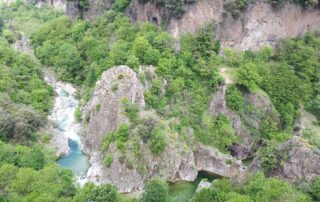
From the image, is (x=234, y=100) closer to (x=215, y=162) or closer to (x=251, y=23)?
(x=215, y=162)

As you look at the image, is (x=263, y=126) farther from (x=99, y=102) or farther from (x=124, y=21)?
(x=124, y=21)

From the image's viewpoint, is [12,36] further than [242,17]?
Yes

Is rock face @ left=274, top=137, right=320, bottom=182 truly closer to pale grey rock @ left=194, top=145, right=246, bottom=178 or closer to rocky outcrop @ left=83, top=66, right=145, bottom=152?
pale grey rock @ left=194, top=145, right=246, bottom=178

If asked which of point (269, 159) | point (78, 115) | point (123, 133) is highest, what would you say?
point (269, 159)

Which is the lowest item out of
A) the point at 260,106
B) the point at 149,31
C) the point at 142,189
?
the point at 142,189

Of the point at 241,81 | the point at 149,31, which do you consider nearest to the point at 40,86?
the point at 149,31

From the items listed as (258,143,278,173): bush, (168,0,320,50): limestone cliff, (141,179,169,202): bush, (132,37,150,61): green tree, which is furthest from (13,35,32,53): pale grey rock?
(258,143,278,173): bush

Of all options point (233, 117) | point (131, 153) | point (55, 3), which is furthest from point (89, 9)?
point (131, 153)
